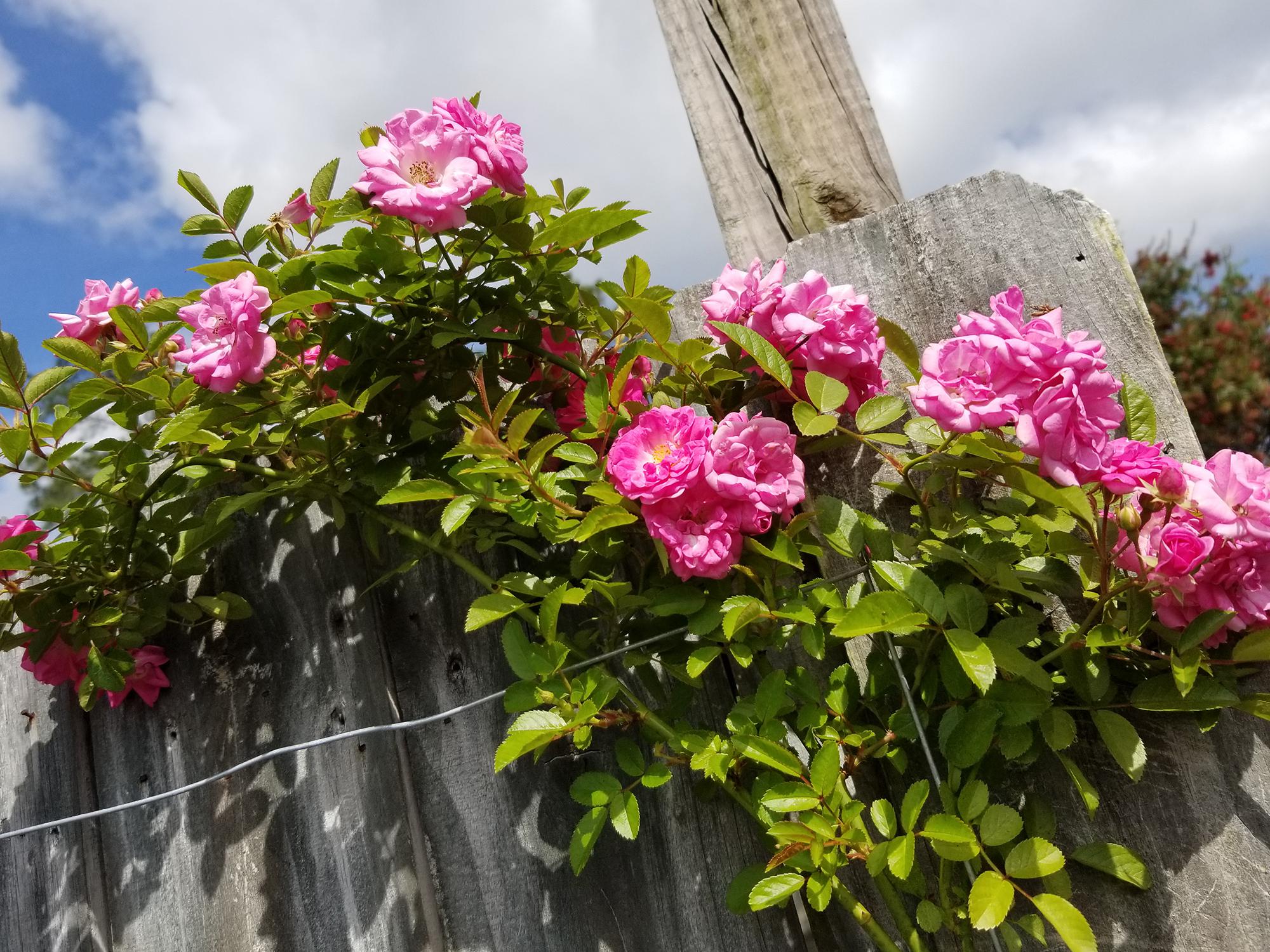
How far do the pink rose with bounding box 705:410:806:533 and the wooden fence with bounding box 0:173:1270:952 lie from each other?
0.83 ft

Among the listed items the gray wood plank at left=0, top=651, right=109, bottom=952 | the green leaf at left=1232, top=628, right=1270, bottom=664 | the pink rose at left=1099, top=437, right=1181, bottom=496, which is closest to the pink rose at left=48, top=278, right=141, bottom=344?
the gray wood plank at left=0, top=651, right=109, bottom=952

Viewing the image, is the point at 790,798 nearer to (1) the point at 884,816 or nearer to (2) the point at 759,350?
(1) the point at 884,816

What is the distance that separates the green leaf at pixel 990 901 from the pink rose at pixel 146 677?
1205mm

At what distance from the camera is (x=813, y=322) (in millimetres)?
1036

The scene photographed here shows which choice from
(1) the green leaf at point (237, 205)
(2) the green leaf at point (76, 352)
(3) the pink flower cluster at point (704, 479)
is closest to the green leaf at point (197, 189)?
(1) the green leaf at point (237, 205)

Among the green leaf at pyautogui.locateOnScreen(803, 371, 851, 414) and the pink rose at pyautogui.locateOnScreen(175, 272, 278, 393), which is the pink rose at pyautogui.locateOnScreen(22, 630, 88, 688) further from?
the green leaf at pyautogui.locateOnScreen(803, 371, 851, 414)

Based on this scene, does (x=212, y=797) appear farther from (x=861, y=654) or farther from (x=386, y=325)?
(x=861, y=654)

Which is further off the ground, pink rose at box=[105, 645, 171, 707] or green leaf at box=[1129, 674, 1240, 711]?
pink rose at box=[105, 645, 171, 707]

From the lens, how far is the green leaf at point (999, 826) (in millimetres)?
909

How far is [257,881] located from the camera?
1.27m

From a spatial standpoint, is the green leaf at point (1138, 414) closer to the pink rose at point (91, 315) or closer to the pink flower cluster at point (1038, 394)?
the pink flower cluster at point (1038, 394)

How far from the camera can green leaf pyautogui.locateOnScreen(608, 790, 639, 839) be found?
0.99 metres

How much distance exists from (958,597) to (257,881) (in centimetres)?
108

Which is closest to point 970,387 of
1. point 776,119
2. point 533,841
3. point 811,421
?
point 811,421
